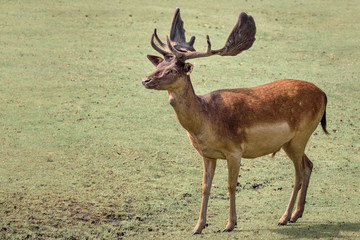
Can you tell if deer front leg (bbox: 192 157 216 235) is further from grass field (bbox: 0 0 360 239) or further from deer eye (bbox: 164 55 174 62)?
deer eye (bbox: 164 55 174 62)

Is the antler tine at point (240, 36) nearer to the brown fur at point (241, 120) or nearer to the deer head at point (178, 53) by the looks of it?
the deer head at point (178, 53)

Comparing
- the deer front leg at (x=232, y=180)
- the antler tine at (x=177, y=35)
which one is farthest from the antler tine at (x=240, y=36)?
the deer front leg at (x=232, y=180)

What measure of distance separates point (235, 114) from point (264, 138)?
495mm

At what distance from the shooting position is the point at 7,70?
14008 millimetres

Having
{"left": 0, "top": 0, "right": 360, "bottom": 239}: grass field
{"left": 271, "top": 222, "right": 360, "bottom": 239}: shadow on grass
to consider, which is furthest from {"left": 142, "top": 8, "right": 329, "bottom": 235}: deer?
{"left": 0, "top": 0, "right": 360, "bottom": 239}: grass field

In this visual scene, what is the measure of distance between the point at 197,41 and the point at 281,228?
27.0ft

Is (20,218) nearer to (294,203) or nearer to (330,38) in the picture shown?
(294,203)

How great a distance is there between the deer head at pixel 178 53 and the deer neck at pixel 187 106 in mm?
92

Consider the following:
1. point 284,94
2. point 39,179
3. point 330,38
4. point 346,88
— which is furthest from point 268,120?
point 330,38

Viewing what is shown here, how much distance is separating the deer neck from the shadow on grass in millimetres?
1658

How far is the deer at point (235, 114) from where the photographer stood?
8000mm

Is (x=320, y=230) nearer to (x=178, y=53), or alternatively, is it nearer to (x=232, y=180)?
(x=232, y=180)

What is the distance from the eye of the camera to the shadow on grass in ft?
26.4

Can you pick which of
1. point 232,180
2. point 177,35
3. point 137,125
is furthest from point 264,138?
point 137,125
